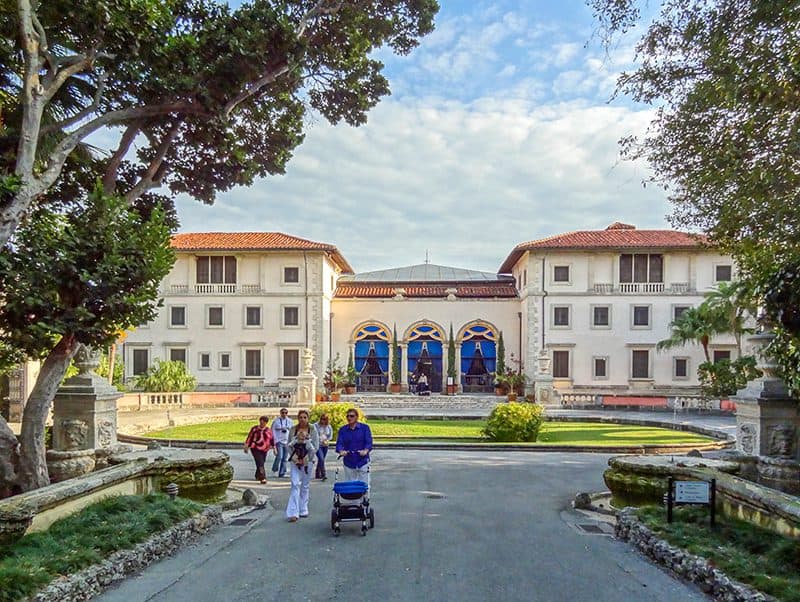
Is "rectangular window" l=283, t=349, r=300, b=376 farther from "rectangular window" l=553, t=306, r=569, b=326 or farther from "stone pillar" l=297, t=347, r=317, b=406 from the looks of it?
"rectangular window" l=553, t=306, r=569, b=326

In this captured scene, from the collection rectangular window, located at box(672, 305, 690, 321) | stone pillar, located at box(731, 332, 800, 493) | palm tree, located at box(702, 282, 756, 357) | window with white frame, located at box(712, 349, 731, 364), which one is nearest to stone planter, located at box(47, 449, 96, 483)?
stone pillar, located at box(731, 332, 800, 493)

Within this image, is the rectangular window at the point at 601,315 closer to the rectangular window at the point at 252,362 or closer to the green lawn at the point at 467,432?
the green lawn at the point at 467,432

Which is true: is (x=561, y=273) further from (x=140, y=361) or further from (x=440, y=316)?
(x=140, y=361)

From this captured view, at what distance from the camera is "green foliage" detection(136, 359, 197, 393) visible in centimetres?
3097

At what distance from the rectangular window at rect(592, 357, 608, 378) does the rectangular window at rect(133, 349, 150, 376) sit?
26880mm

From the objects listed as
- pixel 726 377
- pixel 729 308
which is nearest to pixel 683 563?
pixel 726 377

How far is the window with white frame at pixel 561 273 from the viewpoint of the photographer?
115 ft

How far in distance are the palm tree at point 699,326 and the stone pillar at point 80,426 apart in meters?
28.0

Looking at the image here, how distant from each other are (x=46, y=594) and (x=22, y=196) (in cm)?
479

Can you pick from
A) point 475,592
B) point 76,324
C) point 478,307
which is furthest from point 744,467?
point 478,307

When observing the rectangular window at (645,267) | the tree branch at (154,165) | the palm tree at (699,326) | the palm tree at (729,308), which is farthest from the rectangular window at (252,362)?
the tree branch at (154,165)

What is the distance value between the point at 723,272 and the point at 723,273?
0.19 ft

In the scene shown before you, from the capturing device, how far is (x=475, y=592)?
18.6 ft

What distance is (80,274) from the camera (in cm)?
777
